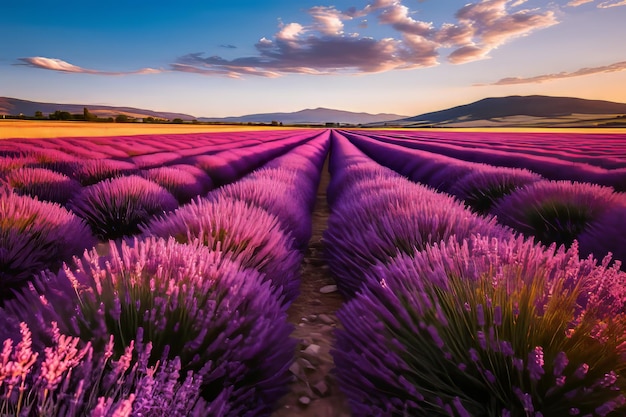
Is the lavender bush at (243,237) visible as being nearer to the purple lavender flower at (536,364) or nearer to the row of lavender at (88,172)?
the purple lavender flower at (536,364)

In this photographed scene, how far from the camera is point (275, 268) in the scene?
2174 millimetres

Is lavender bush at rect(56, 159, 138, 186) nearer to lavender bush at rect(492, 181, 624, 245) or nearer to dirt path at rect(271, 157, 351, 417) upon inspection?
dirt path at rect(271, 157, 351, 417)

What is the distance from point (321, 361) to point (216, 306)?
0.75m

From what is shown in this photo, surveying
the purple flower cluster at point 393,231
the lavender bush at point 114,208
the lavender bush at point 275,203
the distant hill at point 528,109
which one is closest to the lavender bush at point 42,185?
the lavender bush at point 114,208

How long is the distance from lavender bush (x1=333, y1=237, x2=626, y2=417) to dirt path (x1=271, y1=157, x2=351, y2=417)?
30cm

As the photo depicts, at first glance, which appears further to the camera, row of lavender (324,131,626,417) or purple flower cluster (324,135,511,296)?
purple flower cluster (324,135,511,296)

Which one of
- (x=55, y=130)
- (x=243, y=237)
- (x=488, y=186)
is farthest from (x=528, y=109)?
(x=243, y=237)

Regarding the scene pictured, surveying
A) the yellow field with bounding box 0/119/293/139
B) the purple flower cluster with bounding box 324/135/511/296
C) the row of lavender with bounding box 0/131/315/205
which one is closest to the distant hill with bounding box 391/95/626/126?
the yellow field with bounding box 0/119/293/139

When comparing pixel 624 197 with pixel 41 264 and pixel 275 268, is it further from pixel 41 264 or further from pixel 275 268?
pixel 41 264

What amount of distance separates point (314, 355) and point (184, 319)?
87 centimetres

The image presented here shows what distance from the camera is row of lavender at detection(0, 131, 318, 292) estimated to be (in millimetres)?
2473

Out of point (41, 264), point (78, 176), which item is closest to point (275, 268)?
point (41, 264)

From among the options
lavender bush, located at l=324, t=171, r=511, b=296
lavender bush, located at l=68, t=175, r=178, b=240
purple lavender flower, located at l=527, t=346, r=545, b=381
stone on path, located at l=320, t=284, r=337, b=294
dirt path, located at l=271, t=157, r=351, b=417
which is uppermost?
purple lavender flower, located at l=527, t=346, r=545, b=381

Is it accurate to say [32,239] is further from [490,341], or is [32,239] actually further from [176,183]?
[176,183]
